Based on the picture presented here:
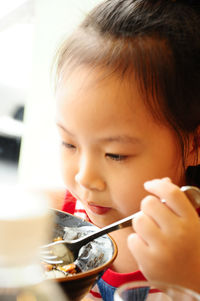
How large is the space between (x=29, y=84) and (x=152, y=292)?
76.2 inches

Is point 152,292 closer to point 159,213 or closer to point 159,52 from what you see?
point 159,213

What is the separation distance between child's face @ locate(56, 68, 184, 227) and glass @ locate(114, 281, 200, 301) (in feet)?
1.09

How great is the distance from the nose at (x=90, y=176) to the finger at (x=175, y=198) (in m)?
0.19

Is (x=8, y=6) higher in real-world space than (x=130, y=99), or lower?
higher

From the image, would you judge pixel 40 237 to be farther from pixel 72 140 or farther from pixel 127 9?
pixel 127 9

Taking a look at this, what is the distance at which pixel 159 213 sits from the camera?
53 cm

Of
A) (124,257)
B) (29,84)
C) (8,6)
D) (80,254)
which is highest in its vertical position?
(8,6)

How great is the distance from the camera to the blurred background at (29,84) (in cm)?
183

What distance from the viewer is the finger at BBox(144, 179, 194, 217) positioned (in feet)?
1.74

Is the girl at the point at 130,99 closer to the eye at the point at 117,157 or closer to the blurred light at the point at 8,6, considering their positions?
the eye at the point at 117,157

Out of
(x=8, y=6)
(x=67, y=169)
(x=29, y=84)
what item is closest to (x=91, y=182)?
(x=67, y=169)

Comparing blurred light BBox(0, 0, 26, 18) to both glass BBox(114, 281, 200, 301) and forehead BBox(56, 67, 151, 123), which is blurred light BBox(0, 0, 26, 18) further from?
glass BBox(114, 281, 200, 301)

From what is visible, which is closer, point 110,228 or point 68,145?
point 110,228

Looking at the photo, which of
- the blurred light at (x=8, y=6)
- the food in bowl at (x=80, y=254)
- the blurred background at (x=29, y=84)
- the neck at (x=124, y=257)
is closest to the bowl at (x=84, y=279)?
the food in bowl at (x=80, y=254)
